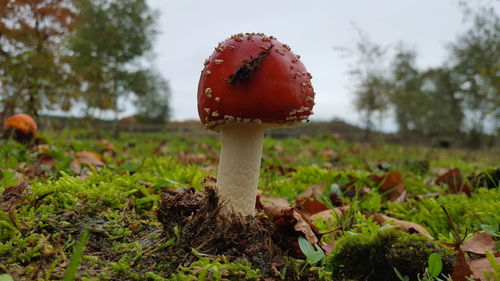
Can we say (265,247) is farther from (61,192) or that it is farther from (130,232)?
(61,192)

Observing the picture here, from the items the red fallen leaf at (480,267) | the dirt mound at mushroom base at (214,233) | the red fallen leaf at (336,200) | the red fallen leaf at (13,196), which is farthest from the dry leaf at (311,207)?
the red fallen leaf at (13,196)

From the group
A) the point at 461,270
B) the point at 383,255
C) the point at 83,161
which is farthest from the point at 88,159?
the point at 461,270

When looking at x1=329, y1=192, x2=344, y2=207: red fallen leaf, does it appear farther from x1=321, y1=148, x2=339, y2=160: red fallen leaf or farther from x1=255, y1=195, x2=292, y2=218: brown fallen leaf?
x1=321, y1=148, x2=339, y2=160: red fallen leaf

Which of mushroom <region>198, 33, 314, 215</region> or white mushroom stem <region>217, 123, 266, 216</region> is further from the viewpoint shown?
white mushroom stem <region>217, 123, 266, 216</region>

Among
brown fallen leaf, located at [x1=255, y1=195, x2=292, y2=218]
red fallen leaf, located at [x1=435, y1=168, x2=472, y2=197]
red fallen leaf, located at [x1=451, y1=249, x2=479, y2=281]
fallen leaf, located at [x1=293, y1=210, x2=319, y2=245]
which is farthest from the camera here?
red fallen leaf, located at [x1=435, y1=168, x2=472, y2=197]

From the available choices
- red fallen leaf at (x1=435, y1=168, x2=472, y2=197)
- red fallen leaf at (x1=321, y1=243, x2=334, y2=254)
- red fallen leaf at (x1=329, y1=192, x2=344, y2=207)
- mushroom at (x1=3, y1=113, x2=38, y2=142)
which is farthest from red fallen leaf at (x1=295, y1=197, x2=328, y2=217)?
mushroom at (x1=3, y1=113, x2=38, y2=142)

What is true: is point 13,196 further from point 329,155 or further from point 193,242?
point 329,155

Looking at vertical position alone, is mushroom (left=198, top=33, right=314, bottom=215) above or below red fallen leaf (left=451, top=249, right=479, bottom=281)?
above

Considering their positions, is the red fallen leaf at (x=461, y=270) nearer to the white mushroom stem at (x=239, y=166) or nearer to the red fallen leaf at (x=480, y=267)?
the red fallen leaf at (x=480, y=267)

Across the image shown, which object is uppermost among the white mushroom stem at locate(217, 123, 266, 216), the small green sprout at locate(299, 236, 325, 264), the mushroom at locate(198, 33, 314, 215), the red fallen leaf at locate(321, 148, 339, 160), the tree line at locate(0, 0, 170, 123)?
the tree line at locate(0, 0, 170, 123)
